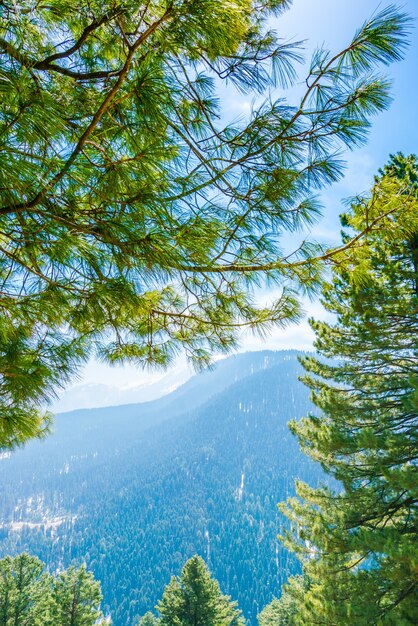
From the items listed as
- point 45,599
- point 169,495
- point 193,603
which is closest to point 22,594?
point 45,599

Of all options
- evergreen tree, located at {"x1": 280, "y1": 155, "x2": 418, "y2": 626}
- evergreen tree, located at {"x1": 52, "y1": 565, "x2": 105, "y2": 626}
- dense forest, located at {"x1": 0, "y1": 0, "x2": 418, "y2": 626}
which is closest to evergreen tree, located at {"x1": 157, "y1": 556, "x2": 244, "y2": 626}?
dense forest, located at {"x1": 0, "y1": 0, "x2": 418, "y2": 626}

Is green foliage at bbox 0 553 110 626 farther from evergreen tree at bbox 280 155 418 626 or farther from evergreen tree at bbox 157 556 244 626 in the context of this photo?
evergreen tree at bbox 280 155 418 626

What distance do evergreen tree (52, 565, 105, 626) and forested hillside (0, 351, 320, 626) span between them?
22.8 meters

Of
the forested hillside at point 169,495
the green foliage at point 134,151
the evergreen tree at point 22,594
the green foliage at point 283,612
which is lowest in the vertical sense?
the forested hillside at point 169,495

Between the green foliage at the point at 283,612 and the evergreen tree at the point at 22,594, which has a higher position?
the evergreen tree at the point at 22,594

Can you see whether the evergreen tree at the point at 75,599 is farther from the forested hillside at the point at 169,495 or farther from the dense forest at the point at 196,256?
the forested hillside at the point at 169,495

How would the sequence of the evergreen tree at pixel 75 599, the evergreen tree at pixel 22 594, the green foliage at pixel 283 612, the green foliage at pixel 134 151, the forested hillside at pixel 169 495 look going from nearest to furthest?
the green foliage at pixel 134 151, the evergreen tree at pixel 75 599, the evergreen tree at pixel 22 594, the green foliage at pixel 283 612, the forested hillside at pixel 169 495

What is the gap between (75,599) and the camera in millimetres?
8367

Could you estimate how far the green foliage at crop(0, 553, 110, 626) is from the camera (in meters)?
8.24

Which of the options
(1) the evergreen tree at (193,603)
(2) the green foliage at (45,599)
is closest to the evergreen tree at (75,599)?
(2) the green foliage at (45,599)

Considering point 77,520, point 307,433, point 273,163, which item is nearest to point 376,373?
point 307,433

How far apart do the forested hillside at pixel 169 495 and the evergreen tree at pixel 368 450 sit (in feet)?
88.6

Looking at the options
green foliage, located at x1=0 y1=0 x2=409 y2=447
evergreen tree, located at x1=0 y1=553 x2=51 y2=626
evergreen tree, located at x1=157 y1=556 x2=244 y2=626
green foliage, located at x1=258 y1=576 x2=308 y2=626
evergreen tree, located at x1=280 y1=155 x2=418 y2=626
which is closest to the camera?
green foliage, located at x1=0 y1=0 x2=409 y2=447

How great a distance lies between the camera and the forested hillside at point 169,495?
4966 centimetres
